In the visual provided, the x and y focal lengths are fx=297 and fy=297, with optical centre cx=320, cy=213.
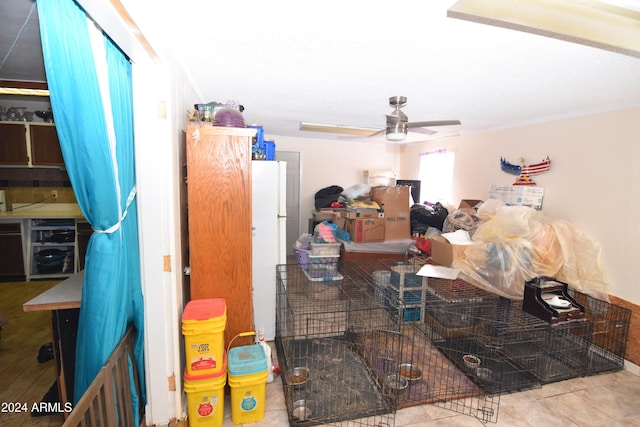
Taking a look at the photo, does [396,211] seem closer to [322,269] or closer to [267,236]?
[322,269]

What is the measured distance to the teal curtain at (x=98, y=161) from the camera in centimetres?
118

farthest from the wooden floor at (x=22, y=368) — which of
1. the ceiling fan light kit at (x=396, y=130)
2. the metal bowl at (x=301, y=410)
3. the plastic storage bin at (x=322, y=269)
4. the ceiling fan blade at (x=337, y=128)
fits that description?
the ceiling fan blade at (x=337, y=128)

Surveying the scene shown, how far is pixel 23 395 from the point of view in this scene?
1909 mm

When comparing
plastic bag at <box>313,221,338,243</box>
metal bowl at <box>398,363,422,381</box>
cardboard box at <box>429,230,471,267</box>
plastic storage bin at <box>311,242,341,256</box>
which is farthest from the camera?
plastic bag at <box>313,221,338,243</box>

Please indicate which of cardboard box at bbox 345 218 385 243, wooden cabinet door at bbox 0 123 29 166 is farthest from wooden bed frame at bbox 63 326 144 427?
wooden cabinet door at bbox 0 123 29 166

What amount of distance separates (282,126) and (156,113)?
2642 mm

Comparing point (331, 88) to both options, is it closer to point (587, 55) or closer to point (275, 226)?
point (275, 226)

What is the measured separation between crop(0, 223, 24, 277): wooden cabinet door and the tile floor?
3680mm

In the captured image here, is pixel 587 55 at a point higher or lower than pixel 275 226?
higher

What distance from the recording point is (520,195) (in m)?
3.21

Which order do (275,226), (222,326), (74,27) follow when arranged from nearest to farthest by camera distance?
(74,27), (222,326), (275,226)

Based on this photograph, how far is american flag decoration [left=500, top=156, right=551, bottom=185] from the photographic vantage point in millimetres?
3051

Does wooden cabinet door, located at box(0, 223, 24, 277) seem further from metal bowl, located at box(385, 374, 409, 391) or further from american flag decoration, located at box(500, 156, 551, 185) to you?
american flag decoration, located at box(500, 156, 551, 185)

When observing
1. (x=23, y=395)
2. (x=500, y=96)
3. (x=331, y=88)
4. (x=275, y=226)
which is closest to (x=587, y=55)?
(x=500, y=96)
